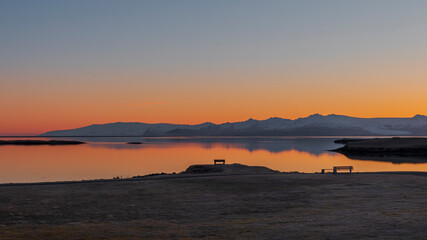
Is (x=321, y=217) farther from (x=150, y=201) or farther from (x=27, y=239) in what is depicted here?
(x=27, y=239)

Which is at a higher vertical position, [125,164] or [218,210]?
[218,210]

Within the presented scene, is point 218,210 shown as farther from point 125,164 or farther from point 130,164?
point 125,164

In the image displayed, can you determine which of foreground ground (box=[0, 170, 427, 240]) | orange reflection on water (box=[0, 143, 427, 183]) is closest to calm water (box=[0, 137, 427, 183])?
orange reflection on water (box=[0, 143, 427, 183])

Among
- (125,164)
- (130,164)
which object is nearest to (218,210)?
(130,164)

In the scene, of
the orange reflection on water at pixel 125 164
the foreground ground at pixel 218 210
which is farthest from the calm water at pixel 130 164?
the foreground ground at pixel 218 210

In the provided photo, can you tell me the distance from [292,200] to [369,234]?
26.3 ft

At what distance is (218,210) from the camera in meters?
18.6

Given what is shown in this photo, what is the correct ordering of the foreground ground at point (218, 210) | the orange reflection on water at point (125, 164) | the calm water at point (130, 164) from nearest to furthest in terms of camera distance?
the foreground ground at point (218, 210) → the orange reflection on water at point (125, 164) → the calm water at point (130, 164)

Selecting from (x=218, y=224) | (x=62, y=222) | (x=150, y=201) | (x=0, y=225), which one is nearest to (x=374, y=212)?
(x=218, y=224)

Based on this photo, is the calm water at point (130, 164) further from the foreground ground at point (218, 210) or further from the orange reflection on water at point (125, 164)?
the foreground ground at point (218, 210)

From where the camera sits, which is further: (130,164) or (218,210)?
(130,164)

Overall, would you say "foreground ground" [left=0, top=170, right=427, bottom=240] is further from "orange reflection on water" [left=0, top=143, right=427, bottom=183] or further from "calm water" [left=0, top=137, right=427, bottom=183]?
"calm water" [left=0, top=137, right=427, bottom=183]

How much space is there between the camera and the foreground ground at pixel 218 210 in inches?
547

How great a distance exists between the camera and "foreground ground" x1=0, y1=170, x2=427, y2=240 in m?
13.9
